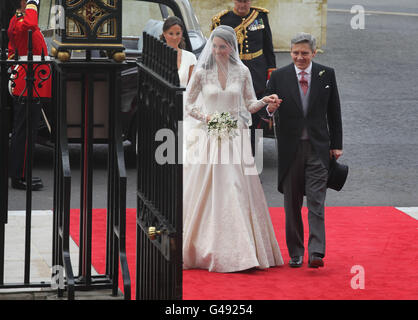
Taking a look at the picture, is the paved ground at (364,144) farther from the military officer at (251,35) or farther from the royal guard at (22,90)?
the military officer at (251,35)

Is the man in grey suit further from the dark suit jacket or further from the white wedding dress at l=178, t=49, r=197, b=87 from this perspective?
the white wedding dress at l=178, t=49, r=197, b=87

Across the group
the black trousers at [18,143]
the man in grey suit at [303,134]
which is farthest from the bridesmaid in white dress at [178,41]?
the black trousers at [18,143]

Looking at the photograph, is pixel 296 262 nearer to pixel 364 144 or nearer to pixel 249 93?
pixel 249 93

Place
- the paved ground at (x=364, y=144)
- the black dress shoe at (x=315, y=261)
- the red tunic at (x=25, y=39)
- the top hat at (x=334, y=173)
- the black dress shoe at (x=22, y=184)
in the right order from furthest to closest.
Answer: the black dress shoe at (x=22, y=184)
the paved ground at (x=364, y=144)
the red tunic at (x=25, y=39)
the top hat at (x=334, y=173)
the black dress shoe at (x=315, y=261)

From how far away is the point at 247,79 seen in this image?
8.45 m

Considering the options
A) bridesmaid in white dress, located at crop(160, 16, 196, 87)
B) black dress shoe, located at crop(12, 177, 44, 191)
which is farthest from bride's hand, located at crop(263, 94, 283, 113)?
black dress shoe, located at crop(12, 177, 44, 191)

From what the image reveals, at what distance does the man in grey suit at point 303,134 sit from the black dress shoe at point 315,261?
0.20 metres

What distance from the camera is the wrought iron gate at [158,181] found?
15.2 ft

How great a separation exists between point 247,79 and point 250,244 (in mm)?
1431

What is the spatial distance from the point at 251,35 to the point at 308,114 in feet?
11.8

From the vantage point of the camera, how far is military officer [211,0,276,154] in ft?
37.7

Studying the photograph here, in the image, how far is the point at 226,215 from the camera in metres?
8.03
